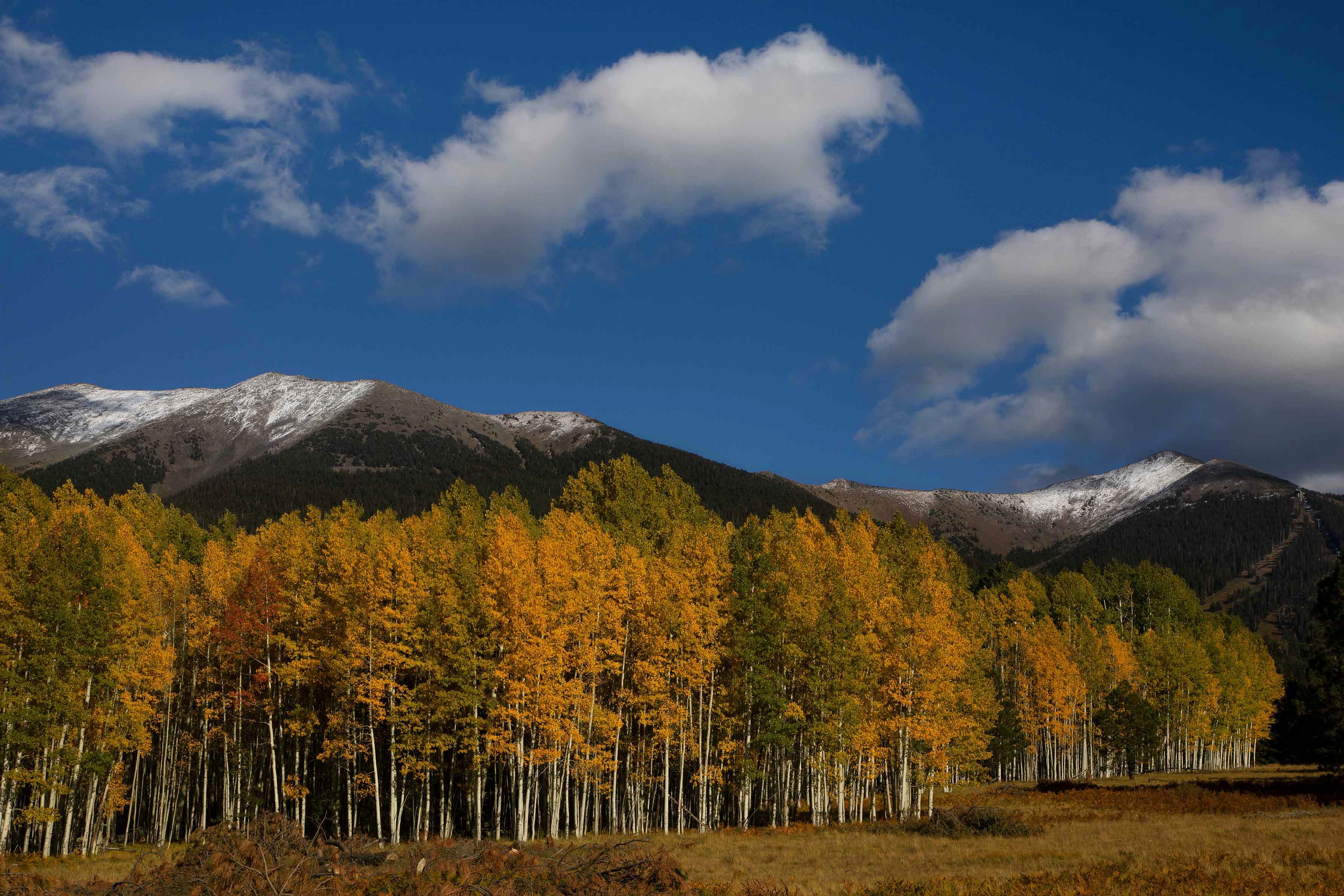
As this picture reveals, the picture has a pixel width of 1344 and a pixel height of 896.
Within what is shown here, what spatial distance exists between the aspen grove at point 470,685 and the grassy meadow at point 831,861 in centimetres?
457

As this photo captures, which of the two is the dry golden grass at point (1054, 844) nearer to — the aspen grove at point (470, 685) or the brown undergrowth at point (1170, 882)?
the brown undergrowth at point (1170, 882)

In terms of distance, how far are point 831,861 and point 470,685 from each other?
663 inches

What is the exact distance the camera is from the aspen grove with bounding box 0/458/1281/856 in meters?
36.1

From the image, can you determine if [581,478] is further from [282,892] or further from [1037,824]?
[282,892]

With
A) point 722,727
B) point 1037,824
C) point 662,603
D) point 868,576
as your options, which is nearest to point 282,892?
point 662,603

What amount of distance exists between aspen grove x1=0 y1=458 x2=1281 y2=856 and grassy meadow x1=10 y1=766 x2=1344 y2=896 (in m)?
4.57

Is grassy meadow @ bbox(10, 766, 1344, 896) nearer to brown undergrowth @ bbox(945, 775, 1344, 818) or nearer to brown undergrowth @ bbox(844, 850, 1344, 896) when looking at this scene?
brown undergrowth @ bbox(844, 850, 1344, 896)

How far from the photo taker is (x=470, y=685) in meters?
37.0

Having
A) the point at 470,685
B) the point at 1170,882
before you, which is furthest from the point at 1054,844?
the point at 470,685

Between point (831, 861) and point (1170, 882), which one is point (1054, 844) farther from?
point (1170, 882)

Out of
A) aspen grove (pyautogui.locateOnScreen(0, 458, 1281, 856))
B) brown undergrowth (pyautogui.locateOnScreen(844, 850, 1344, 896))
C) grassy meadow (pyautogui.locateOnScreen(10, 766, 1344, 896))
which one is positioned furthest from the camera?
aspen grove (pyautogui.locateOnScreen(0, 458, 1281, 856))

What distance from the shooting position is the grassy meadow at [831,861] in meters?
17.8

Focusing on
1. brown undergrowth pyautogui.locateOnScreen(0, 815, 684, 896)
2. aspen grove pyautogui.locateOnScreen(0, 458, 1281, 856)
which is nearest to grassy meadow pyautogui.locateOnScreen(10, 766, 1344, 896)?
brown undergrowth pyautogui.locateOnScreen(0, 815, 684, 896)

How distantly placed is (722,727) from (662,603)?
→ 718 cm
